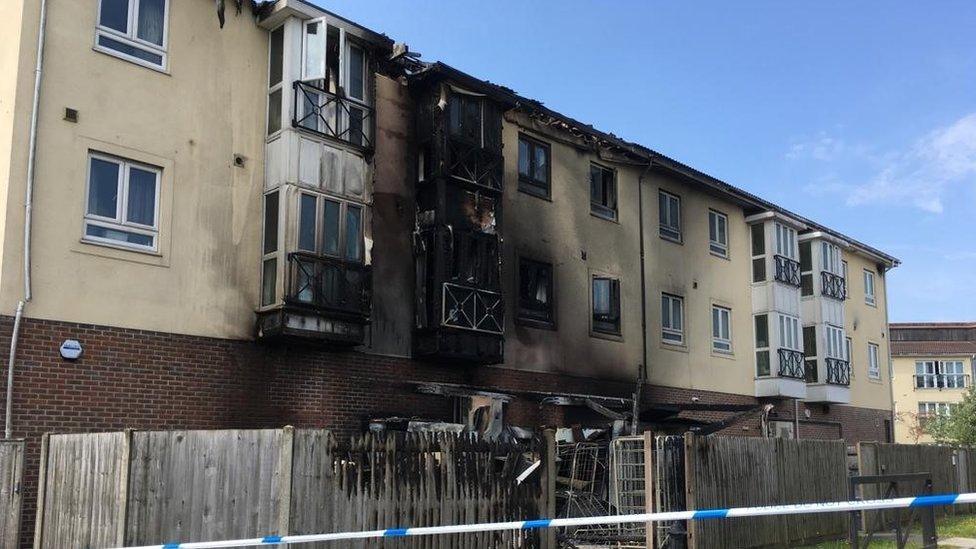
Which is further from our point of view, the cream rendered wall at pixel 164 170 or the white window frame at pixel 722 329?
the white window frame at pixel 722 329

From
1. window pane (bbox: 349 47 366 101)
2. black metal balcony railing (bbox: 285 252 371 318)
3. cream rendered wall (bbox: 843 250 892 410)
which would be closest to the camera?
black metal balcony railing (bbox: 285 252 371 318)

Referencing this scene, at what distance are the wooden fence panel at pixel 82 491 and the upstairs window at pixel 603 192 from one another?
14.4 meters

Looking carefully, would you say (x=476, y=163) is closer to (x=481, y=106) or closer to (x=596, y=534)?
(x=481, y=106)

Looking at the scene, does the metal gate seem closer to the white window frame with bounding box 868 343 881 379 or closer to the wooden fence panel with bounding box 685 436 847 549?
the wooden fence panel with bounding box 685 436 847 549

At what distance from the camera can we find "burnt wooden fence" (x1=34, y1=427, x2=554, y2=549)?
9211 mm

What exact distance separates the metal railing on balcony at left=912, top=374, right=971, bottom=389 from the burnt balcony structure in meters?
58.7

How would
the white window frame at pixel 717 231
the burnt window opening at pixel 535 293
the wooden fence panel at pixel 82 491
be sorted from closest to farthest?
the wooden fence panel at pixel 82 491 → the burnt window opening at pixel 535 293 → the white window frame at pixel 717 231

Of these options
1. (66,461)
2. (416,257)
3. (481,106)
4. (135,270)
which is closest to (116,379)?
(135,270)

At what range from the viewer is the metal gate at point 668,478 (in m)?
12.9

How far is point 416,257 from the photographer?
17.8 meters

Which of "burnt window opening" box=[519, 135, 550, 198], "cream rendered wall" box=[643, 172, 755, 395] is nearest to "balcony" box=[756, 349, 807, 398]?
"cream rendered wall" box=[643, 172, 755, 395]

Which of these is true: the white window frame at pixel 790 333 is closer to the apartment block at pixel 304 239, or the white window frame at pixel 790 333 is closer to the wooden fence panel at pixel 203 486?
the apartment block at pixel 304 239

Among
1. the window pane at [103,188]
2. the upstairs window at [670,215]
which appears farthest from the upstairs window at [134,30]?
the upstairs window at [670,215]

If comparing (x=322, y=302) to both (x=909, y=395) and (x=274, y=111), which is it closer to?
(x=274, y=111)
